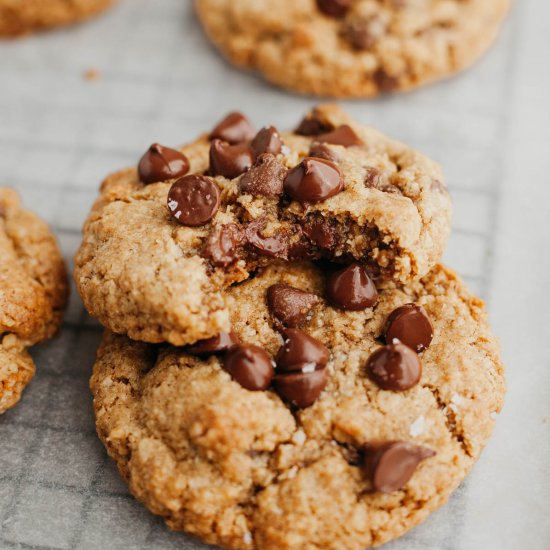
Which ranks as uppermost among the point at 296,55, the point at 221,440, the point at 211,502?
the point at 296,55

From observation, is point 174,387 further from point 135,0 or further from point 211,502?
point 135,0

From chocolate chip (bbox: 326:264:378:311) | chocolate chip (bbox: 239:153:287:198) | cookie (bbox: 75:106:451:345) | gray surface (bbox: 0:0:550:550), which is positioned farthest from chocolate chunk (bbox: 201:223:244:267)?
gray surface (bbox: 0:0:550:550)

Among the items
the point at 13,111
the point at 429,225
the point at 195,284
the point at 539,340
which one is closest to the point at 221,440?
the point at 195,284

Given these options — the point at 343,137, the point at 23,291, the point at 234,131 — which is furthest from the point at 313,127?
the point at 23,291

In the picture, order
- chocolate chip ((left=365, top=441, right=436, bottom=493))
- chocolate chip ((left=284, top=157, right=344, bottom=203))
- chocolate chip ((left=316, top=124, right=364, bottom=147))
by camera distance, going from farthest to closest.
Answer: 1. chocolate chip ((left=316, top=124, right=364, bottom=147))
2. chocolate chip ((left=284, top=157, right=344, bottom=203))
3. chocolate chip ((left=365, top=441, right=436, bottom=493))

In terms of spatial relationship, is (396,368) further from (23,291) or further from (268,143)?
(23,291)

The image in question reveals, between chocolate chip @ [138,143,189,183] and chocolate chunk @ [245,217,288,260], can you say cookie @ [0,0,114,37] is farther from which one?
chocolate chunk @ [245,217,288,260]
